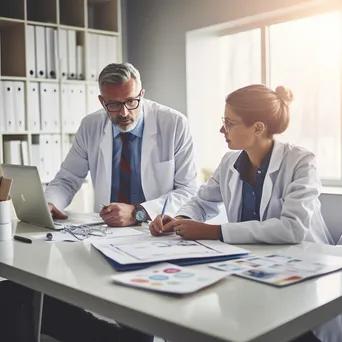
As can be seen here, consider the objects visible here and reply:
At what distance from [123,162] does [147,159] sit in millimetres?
114

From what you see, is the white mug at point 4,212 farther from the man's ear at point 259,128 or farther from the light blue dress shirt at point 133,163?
the man's ear at point 259,128

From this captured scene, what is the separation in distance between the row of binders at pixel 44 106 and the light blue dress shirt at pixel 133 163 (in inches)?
47.6

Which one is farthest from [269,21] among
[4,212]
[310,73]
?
[4,212]

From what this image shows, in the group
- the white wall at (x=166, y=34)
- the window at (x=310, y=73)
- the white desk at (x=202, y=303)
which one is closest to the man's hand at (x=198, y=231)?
the white desk at (x=202, y=303)

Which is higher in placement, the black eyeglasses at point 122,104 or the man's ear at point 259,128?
the black eyeglasses at point 122,104

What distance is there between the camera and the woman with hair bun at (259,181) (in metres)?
1.60

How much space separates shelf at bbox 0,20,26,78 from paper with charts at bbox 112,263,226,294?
2.49 meters

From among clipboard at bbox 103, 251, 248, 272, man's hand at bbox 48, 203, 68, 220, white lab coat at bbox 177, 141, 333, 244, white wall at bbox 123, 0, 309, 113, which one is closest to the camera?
clipboard at bbox 103, 251, 248, 272

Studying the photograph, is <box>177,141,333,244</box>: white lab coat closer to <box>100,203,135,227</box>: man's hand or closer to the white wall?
<box>100,203,135,227</box>: man's hand

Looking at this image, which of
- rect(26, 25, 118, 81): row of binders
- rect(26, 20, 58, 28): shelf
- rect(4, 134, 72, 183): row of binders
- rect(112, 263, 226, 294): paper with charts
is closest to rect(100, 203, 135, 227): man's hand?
rect(112, 263, 226, 294): paper with charts

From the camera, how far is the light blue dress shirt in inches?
92.0

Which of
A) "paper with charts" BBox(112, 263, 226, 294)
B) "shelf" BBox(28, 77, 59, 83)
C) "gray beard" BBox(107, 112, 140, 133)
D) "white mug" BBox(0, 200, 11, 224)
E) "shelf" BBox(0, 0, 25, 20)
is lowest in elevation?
"paper with charts" BBox(112, 263, 226, 294)

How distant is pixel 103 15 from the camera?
155 inches

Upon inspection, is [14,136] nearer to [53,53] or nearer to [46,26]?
[53,53]
